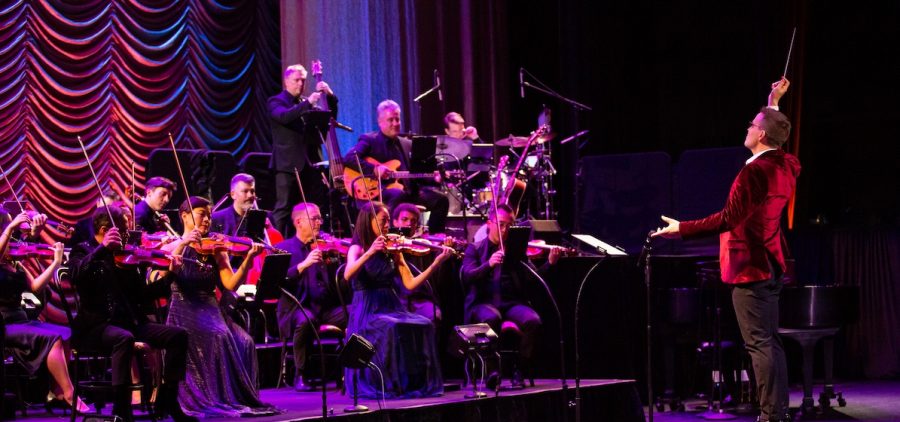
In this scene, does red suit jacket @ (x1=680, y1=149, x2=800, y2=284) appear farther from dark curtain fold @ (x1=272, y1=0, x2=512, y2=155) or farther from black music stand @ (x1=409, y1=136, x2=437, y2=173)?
dark curtain fold @ (x1=272, y1=0, x2=512, y2=155)

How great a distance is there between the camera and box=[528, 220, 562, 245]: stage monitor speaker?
955 centimetres

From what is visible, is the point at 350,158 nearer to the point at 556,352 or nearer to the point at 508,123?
the point at 556,352

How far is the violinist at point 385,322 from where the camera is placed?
7102 mm

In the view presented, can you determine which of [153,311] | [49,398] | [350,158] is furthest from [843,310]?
[49,398]

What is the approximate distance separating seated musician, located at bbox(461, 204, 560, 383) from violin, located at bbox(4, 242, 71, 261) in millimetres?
2880

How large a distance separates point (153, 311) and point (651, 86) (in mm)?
8364

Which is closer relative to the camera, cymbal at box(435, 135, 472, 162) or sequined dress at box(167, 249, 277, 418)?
sequined dress at box(167, 249, 277, 418)

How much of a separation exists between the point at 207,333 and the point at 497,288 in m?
2.46

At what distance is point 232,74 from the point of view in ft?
37.4

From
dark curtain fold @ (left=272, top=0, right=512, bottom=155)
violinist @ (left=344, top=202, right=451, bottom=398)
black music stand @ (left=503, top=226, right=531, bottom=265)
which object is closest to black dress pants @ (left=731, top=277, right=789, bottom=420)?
black music stand @ (left=503, top=226, right=531, bottom=265)

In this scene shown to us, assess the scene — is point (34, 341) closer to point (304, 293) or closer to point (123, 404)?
point (123, 404)

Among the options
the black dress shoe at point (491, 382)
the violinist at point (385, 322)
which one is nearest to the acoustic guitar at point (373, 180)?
the violinist at point (385, 322)

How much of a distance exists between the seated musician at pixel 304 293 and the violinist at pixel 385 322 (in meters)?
0.61

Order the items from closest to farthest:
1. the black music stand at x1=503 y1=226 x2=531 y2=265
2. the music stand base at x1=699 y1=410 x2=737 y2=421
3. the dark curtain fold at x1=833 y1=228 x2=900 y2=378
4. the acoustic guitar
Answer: the black music stand at x1=503 y1=226 x2=531 y2=265 → the music stand base at x1=699 y1=410 x2=737 y2=421 → the acoustic guitar → the dark curtain fold at x1=833 y1=228 x2=900 y2=378
